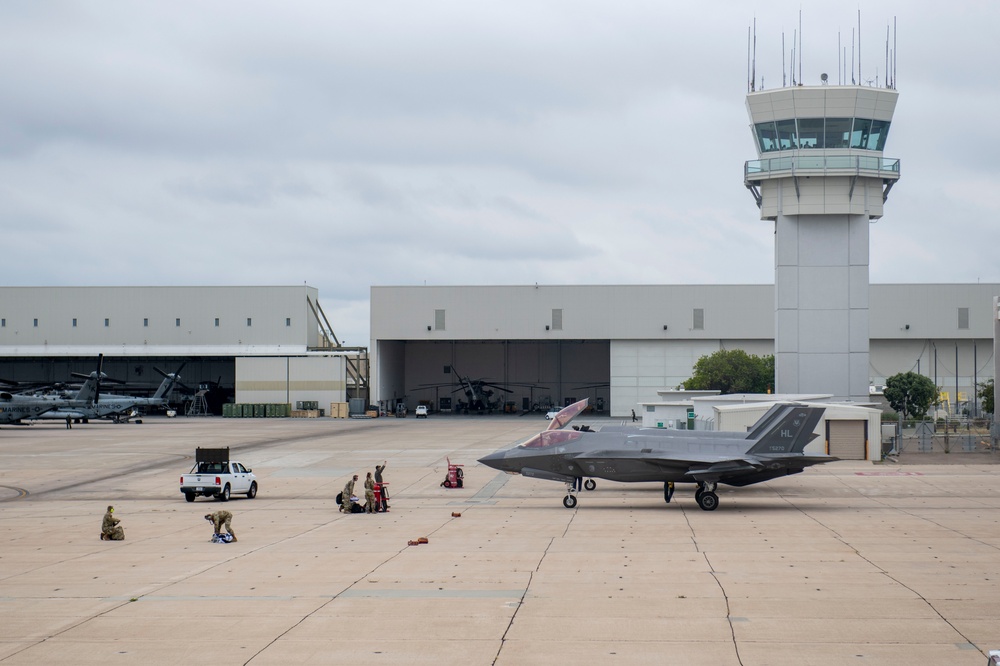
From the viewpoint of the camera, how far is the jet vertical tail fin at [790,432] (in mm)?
29078

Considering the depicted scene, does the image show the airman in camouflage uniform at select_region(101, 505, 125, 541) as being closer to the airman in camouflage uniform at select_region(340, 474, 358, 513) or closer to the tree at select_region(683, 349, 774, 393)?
the airman in camouflage uniform at select_region(340, 474, 358, 513)

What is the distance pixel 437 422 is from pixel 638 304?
78.8ft

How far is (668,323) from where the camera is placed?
322 feet

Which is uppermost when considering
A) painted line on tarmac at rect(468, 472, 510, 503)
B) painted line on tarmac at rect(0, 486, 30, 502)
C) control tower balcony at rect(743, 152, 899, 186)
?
control tower balcony at rect(743, 152, 899, 186)

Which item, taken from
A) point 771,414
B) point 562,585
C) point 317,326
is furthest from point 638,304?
point 562,585

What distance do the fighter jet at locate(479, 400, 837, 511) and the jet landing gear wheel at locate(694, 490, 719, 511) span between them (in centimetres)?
49

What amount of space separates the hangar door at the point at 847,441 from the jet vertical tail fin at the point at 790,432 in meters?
16.2

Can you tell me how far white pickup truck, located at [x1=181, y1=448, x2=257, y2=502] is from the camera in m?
31.2

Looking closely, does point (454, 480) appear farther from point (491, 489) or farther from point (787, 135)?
point (787, 135)

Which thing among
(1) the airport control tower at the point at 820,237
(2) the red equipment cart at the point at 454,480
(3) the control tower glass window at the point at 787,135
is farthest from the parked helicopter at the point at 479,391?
(2) the red equipment cart at the point at 454,480

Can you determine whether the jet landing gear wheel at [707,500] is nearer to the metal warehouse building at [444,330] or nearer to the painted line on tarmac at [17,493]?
the painted line on tarmac at [17,493]

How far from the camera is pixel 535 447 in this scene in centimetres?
2950

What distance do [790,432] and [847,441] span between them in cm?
1706

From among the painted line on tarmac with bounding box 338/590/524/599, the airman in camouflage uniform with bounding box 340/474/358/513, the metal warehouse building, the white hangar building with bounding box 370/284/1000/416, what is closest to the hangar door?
the airman in camouflage uniform with bounding box 340/474/358/513
